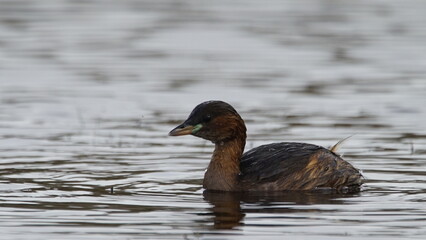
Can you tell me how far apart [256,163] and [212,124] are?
0.55 metres

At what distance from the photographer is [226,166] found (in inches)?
477

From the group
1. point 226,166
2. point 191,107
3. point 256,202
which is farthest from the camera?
point 191,107

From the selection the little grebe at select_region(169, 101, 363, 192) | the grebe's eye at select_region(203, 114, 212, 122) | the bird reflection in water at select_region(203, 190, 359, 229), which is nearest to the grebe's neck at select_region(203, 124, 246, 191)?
the little grebe at select_region(169, 101, 363, 192)

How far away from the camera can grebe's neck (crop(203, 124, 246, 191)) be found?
12.1m

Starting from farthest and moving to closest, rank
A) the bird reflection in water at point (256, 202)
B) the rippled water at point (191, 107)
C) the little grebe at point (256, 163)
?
the little grebe at point (256, 163), the bird reflection in water at point (256, 202), the rippled water at point (191, 107)

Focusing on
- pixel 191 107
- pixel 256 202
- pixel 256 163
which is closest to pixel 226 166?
pixel 256 163

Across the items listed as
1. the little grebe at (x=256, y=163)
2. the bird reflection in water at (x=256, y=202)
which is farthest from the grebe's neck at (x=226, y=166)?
the bird reflection in water at (x=256, y=202)

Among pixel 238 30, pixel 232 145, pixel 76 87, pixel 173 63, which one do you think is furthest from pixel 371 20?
pixel 232 145

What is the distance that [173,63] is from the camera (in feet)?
68.0

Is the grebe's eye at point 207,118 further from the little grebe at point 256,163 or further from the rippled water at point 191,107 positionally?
the rippled water at point 191,107

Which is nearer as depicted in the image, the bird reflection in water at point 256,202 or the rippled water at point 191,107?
the rippled water at point 191,107

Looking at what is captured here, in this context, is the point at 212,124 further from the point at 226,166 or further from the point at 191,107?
the point at 191,107

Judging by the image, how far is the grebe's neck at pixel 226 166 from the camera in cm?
1207

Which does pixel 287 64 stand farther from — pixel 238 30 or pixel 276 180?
pixel 276 180
